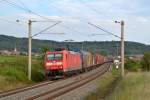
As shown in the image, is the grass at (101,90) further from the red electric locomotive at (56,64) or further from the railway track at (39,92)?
the red electric locomotive at (56,64)

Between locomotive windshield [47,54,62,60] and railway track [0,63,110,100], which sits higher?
locomotive windshield [47,54,62,60]

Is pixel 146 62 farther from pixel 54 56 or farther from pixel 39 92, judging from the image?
pixel 39 92

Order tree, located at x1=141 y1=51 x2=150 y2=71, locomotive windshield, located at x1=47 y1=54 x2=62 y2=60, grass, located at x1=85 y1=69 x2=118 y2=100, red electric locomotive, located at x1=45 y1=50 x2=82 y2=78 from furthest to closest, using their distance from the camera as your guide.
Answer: tree, located at x1=141 y1=51 x2=150 y2=71
locomotive windshield, located at x1=47 y1=54 x2=62 y2=60
red electric locomotive, located at x1=45 y1=50 x2=82 y2=78
grass, located at x1=85 y1=69 x2=118 y2=100

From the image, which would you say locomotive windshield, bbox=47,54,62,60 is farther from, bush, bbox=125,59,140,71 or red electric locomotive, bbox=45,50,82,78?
bush, bbox=125,59,140,71

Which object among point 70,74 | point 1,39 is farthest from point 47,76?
point 1,39

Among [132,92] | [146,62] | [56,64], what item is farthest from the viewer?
[146,62]

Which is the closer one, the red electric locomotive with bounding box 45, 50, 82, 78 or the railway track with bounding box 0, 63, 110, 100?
the railway track with bounding box 0, 63, 110, 100

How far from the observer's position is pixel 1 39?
492 ft

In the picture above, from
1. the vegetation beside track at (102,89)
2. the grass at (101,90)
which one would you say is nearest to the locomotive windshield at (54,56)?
the vegetation beside track at (102,89)

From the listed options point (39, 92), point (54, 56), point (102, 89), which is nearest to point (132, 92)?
point (39, 92)

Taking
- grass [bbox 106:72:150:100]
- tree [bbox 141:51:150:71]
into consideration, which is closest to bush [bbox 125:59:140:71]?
tree [bbox 141:51:150:71]

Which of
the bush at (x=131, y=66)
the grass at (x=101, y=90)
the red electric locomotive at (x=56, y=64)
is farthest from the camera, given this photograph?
the bush at (x=131, y=66)

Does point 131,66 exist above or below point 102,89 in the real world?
below

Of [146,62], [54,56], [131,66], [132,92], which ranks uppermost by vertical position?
[54,56]
